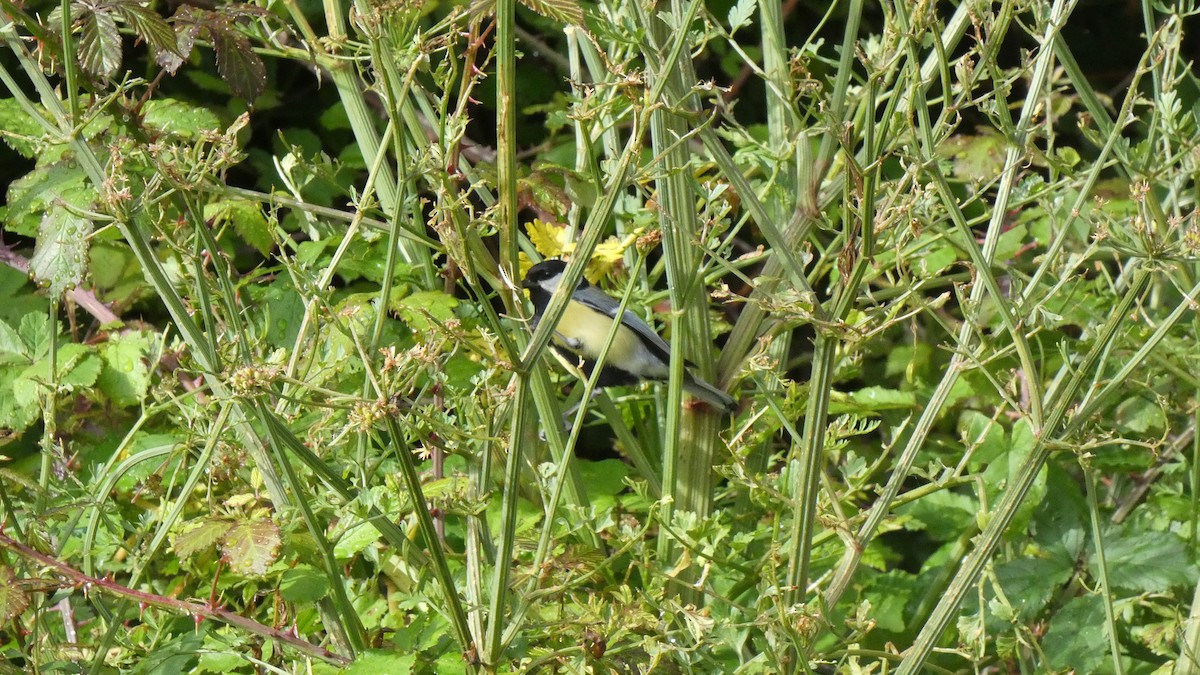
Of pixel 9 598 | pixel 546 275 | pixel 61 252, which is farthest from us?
pixel 546 275

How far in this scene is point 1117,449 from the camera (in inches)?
74.1

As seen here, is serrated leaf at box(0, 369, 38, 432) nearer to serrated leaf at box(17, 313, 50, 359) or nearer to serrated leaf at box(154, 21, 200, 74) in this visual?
serrated leaf at box(17, 313, 50, 359)

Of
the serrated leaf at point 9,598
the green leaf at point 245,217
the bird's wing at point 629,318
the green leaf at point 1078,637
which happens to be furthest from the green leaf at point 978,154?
the serrated leaf at point 9,598

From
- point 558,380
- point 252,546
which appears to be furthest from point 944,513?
point 252,546

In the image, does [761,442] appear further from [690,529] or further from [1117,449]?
[1117,449]

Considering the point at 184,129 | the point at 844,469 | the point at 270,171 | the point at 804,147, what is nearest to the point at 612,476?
the point at 844,469

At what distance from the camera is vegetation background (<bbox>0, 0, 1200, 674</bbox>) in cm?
109

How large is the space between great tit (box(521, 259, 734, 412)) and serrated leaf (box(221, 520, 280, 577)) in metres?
0.55

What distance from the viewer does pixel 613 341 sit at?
5.55ft

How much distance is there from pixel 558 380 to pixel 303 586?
0.51 m

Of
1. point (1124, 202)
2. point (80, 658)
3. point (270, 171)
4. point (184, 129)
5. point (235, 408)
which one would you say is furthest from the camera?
point (270, 171)

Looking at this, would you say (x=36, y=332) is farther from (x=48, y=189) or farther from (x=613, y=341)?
(x=613, y=341)

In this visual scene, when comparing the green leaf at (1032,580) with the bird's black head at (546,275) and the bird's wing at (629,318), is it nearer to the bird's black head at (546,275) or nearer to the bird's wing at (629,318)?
the bird's wing at (629,318)

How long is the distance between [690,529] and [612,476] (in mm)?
446
